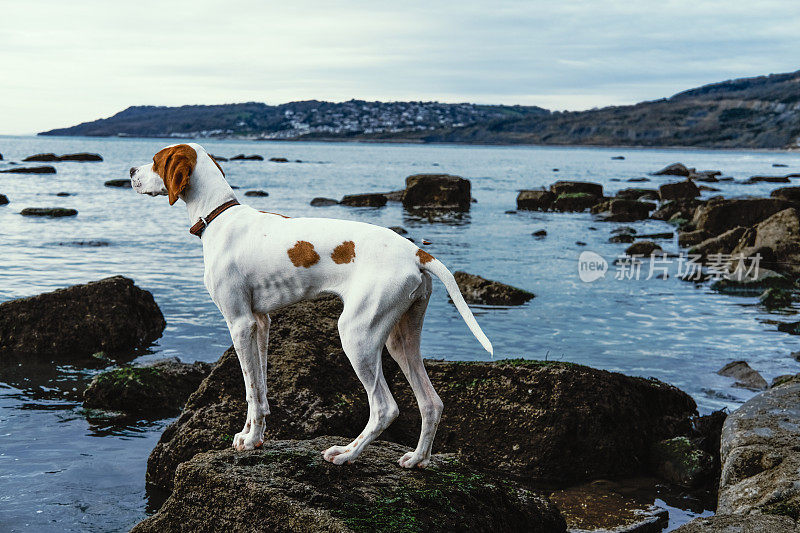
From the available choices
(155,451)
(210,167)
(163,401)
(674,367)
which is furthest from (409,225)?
(210,167)

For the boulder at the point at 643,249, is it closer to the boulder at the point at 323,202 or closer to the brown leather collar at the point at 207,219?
the boulder at the point at 323,202

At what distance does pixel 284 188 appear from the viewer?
6112cm

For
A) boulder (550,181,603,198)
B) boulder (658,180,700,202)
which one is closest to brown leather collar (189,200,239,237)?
boulder (550,181,603,198)

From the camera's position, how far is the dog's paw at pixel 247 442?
19.3 ft

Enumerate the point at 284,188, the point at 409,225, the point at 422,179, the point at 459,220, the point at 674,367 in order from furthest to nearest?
1. the point at 284,188
2. the point at 422,179
3. the point at 459,220
4. the point at 409,225
5. the point at 674,367

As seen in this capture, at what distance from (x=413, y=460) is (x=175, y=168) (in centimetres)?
289

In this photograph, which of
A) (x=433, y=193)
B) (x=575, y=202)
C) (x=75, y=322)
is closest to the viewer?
(x=75, y=322)

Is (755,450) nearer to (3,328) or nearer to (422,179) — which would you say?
(3,328)

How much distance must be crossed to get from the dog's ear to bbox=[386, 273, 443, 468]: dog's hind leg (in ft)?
6.47

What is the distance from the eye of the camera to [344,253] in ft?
17.7

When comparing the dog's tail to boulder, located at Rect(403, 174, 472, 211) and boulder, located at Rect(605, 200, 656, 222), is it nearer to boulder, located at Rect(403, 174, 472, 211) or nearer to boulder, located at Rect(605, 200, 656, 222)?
boulder, located at Rect(605, 200, 656, 222)

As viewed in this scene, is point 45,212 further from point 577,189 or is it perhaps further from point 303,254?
point 303,254

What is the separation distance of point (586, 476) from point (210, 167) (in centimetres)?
537

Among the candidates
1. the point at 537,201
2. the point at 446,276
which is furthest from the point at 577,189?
the point at 446,276
